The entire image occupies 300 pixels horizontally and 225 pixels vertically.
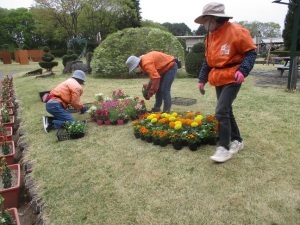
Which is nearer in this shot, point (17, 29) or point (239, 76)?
point (239, 76)

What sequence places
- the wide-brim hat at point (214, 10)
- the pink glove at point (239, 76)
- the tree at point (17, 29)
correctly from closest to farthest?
the pink glove at point (239, 76) < the wide-brim hat at point (214, 10) < the tree at point (17, 29)

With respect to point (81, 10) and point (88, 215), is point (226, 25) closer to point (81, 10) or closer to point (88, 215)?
point (88, 215)

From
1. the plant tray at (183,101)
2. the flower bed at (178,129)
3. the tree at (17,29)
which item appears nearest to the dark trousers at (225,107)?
the flower bed at (178,129)

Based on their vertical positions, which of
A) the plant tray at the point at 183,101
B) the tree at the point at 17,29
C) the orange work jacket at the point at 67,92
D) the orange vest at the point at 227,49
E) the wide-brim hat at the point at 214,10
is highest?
the tree at the point at 17,29

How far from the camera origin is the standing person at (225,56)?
3111mm

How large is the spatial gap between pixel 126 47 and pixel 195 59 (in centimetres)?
413

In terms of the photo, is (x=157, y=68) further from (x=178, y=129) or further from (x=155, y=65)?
(x=178, y=129)

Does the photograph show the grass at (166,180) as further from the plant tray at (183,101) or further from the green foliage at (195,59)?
the green foliage at (195,59)

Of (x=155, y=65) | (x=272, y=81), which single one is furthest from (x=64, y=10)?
(x=155, y=65)

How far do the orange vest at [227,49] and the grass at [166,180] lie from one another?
1126 millimetres

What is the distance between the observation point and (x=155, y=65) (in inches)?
208

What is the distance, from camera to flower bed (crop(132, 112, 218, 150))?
409cm

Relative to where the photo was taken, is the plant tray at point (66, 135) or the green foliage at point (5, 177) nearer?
the green foliage at point (5, 177)

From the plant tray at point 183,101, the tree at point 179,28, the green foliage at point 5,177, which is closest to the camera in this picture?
the green foliage at point 5,177
